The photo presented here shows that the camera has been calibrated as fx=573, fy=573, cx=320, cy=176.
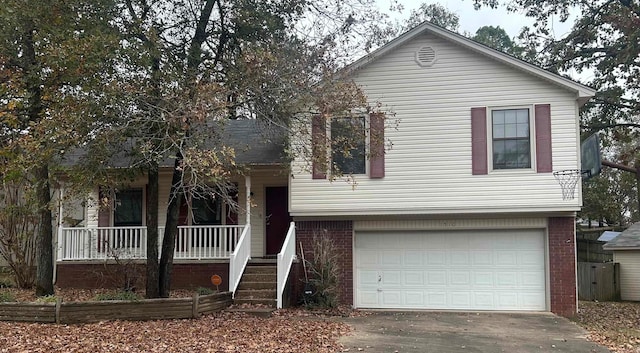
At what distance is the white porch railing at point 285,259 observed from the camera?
40.0 feet

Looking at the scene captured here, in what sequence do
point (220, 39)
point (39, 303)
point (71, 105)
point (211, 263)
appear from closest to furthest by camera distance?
point (71, 105) → point (39, 303) → point (220, 39) → point (211, 263)

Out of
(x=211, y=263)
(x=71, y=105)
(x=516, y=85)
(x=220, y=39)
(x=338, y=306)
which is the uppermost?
(x=220, y=39)

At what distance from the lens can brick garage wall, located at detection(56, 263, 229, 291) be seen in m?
14.2

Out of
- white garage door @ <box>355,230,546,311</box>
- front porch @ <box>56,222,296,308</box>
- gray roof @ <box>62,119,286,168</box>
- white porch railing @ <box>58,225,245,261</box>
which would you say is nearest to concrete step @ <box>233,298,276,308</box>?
front porch @ <box>56,222,296,308</box>

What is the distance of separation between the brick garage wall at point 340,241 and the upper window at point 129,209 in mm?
4990

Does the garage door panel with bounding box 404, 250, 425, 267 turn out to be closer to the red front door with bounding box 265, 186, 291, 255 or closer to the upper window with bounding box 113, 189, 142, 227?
the red front door with bounding box 265, 186, 291, 255

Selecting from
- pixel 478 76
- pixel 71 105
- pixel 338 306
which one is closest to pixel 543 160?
pixel 478 76

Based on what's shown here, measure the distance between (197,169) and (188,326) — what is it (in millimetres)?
2866

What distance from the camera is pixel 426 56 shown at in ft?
44.5

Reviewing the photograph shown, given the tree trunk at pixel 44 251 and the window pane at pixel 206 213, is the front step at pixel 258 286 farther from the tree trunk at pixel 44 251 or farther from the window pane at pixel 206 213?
the tree trunk at pixel 44 251

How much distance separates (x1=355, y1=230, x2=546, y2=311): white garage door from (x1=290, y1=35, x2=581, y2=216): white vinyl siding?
3.37ft

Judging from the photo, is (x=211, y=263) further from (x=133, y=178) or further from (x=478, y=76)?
(x=478, y=76)

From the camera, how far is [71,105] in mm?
9586

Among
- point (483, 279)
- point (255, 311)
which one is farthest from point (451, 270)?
point (255, 311)
